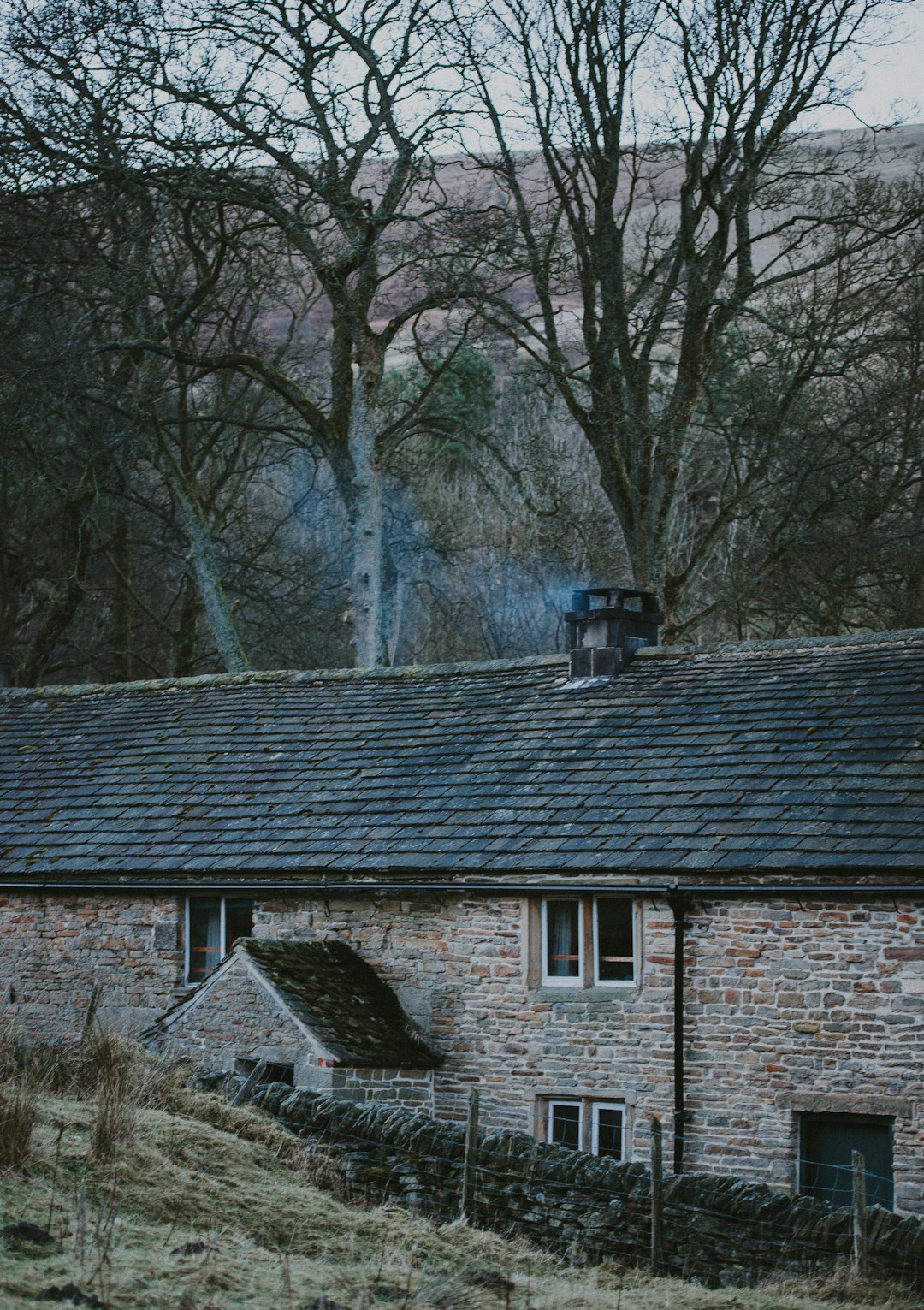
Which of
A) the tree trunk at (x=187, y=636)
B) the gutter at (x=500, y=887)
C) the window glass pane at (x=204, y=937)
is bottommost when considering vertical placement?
the window glass pane at (x=204, y=937)

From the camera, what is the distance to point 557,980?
15.5 metres

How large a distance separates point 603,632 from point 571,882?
187 inches

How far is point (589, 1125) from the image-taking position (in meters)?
14.8

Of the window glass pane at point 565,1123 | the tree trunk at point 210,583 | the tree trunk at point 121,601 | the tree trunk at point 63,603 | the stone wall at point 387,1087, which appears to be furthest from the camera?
the tree trunk at point 121,601

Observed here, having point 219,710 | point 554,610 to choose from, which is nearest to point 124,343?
point 219,710

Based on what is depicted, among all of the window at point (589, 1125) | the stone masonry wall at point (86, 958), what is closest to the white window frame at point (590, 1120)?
the window at point (589, 1125)

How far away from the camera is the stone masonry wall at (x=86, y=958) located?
17.6 metres

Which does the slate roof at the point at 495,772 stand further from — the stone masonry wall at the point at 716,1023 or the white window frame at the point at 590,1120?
the white window frame at the point at 590,1120

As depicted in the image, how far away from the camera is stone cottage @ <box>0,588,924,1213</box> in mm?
13859

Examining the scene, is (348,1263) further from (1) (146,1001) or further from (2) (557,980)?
(1) (146,1001)

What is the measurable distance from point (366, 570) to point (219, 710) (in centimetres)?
588

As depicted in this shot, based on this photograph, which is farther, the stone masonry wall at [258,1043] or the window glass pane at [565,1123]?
the window glass pane at [565,1123]

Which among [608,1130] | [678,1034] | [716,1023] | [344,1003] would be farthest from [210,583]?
[716,1023]

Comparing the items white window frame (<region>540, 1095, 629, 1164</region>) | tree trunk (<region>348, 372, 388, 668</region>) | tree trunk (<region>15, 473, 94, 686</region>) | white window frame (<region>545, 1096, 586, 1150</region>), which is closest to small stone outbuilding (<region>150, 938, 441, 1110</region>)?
white window frame (<region>545, 1096, 586, 1150</region>)
